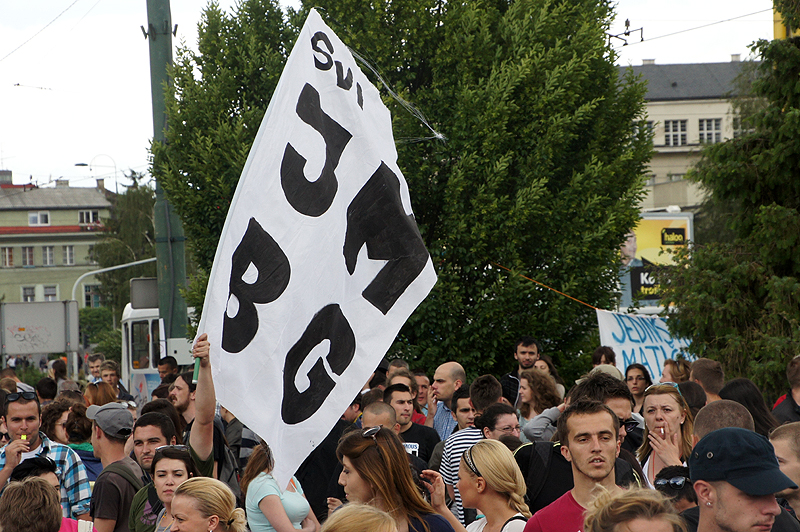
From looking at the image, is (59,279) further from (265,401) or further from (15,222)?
(265,401)

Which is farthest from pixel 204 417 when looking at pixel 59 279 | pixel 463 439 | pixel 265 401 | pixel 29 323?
pixel 59 279

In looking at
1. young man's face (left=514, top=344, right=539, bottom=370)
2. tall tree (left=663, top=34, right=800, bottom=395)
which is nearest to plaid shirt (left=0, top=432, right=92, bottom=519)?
young man's face (left=514, top=344, right=539, bottom=370)

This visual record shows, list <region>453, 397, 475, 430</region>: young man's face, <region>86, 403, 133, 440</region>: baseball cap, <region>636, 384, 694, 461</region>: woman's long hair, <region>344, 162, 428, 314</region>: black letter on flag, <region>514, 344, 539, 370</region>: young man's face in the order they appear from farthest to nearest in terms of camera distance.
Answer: <region>514, 344, 539, 370</region>: young man's face
<region>453, 397, 475, 430</region>: young man's face
<region>86, 403, 133, 440</region>: baseball cap
<region>636, 384, 694, 461</region>: woman's long hair
<region>344, 162, 428, 314</region>: black letter on flag

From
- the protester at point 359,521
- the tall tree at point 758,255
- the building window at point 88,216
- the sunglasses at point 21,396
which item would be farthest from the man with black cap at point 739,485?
the building window at point 88,216

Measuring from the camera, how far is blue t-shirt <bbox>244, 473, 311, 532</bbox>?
16.7 ft

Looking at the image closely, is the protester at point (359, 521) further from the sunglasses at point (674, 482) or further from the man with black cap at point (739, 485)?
the sunglasses at point (674, 482)

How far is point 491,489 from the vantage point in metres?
4.32

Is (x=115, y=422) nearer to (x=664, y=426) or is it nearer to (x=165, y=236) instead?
(x=664, y=426)

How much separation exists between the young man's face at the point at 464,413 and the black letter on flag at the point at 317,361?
311cm

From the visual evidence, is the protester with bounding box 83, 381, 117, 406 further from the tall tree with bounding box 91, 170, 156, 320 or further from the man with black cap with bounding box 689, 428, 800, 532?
the tall tree with bounding box 91, 170, 156, 320

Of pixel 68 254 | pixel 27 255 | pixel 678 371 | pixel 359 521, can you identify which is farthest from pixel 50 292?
pixel 359 521

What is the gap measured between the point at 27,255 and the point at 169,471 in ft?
330

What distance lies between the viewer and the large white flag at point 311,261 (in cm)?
→ 426

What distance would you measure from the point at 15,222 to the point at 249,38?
94385 millimetres
